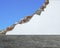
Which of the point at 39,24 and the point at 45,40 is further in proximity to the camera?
the point at 45,40

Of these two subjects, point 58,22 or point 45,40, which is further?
point 45,40

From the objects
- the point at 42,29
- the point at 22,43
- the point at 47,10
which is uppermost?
the point at 47,10

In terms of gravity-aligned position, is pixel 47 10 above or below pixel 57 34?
above

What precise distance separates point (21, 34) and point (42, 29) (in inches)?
16.3

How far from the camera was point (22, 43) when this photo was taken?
11.9 ft

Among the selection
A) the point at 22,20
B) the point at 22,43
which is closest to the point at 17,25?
the point at 22,20

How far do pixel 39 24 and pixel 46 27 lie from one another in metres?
0.15

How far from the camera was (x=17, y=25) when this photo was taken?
3.47 m

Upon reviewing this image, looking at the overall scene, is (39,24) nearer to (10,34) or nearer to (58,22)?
(58,22)

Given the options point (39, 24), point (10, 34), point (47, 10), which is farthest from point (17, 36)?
point (47, 10)

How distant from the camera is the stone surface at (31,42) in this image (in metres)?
3.48

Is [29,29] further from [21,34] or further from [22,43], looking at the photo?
[22,43]

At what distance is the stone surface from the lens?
3.48 m

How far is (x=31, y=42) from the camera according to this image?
11.8 feet
